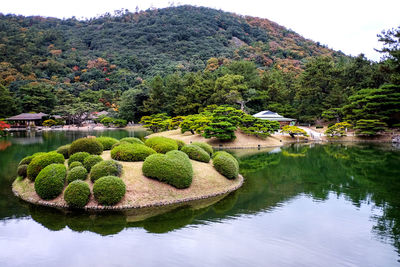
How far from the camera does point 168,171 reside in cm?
1040

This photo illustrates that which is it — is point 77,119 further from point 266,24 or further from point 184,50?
point 266,24

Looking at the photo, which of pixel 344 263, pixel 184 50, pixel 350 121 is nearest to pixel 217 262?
pixel 344 263

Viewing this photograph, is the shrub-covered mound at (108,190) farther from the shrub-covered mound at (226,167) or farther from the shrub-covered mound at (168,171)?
the shrub-covered mound at (226,167)

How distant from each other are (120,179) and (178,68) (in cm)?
6987

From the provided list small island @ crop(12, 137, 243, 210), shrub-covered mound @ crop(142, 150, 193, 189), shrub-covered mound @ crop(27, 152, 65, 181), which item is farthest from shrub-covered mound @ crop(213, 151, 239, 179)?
shrub-covered mound @ crop(27, 152, 65, 181)

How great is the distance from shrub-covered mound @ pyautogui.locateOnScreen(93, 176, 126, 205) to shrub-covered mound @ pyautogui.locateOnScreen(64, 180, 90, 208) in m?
0.29

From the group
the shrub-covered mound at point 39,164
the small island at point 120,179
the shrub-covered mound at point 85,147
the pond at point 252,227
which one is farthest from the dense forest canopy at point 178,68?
the shrub-covered mound at point 39,164

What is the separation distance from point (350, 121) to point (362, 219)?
27063 mm

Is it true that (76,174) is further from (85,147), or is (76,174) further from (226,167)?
(226,167)

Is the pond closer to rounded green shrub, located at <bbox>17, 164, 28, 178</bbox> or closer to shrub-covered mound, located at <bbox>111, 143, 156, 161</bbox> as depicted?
rounded green shrub, located at <bbox>17, 164, 28, 178</bbox>

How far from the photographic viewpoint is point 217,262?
19.9 ft

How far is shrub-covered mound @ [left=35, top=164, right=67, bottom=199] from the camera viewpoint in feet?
31.6

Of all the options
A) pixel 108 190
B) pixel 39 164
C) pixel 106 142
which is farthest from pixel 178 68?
pixel 108 190

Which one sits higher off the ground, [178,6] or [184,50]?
[178,6]
